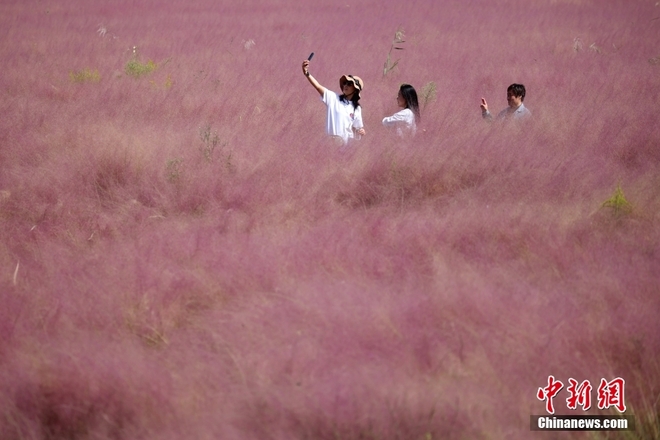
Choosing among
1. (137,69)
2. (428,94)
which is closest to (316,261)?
(428,94)

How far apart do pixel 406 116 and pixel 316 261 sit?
2194mm

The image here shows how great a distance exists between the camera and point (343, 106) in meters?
4.97

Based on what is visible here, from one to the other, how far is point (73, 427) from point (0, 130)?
402cm

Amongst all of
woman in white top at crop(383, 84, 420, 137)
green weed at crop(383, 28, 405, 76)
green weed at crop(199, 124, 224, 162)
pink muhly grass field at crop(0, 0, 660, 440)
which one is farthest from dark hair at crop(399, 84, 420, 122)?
green weed at crop(383, 28, 405, 76)

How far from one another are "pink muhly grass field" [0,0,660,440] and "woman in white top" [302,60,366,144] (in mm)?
193

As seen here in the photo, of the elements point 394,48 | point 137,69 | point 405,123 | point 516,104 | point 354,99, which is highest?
point 394,48

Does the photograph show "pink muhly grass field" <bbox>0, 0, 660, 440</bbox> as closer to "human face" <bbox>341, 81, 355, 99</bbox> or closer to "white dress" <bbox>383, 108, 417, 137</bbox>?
"white dress" <bbox>383, 108, 417, 137</bbox>

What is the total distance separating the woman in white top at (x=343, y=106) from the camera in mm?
4902

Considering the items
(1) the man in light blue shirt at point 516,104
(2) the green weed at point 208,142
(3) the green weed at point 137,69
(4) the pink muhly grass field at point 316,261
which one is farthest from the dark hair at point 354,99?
(3) the green weed at point 137,69

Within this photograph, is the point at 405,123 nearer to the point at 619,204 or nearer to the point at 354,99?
the point at 354,99

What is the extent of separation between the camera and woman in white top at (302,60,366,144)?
16.1 feet

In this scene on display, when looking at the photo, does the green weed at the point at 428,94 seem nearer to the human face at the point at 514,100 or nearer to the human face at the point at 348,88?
the human face at the point at 514,100

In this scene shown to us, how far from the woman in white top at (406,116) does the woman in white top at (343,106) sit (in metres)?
0.29

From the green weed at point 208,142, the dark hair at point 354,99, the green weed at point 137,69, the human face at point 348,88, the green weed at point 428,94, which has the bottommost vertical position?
the green weed at point 208,142
